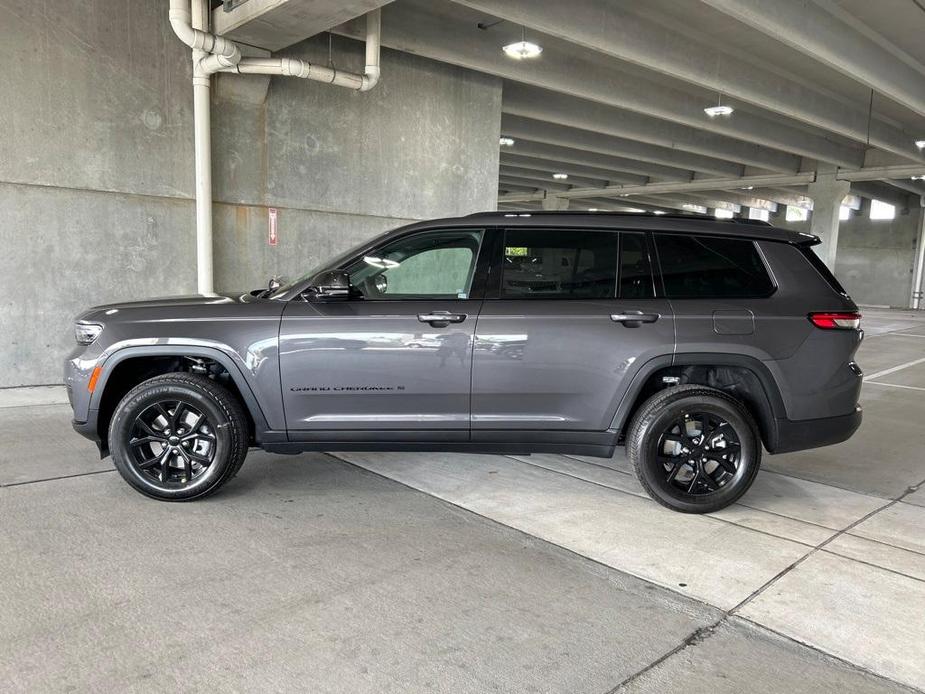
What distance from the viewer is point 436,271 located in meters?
4.12

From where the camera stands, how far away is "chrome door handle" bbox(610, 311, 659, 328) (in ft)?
13.0

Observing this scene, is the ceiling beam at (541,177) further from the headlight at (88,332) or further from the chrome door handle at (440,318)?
the headlight at (88,332)

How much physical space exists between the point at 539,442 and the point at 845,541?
1800 mm

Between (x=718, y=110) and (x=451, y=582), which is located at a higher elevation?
(x=718, y=110)

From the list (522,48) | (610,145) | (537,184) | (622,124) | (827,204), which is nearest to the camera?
(522,48)

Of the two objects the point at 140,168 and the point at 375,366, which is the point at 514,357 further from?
the point at 140,168

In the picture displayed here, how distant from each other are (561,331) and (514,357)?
0.32 metres

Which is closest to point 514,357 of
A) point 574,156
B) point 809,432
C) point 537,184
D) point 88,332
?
point 809,432

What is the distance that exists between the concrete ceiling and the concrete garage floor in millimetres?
4836

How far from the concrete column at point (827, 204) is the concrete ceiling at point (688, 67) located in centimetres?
136

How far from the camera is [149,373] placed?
14.0 feet

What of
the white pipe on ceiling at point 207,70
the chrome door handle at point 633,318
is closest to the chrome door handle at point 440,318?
the chrome door handle at point 633,318

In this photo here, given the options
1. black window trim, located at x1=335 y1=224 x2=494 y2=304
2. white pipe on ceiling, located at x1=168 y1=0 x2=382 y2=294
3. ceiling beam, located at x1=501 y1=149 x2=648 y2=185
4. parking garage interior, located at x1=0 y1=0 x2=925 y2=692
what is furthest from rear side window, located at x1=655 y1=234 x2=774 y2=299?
ceiling beam, located at x1=501 y1=149 x2=648 y2=185

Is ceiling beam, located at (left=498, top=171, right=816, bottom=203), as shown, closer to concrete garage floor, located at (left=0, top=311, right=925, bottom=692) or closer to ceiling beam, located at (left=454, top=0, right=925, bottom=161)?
ceiling beam, located at (left=454, top=0, right=925, bottom=161)
